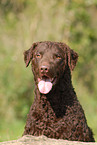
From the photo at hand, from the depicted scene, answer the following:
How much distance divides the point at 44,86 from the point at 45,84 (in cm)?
4

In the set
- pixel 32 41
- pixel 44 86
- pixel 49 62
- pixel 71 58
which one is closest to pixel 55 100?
pixel 44 86

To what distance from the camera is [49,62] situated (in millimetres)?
4859

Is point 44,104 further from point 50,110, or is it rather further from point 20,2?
point 20,2

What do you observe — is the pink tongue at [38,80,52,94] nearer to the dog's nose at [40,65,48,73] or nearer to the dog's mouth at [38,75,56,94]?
the dog's mouth at [38,75,56,94]

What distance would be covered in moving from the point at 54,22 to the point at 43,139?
1207cm

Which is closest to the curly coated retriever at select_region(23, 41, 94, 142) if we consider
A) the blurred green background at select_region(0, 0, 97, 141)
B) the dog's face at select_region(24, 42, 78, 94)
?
the dog's face at select_region(24, 42, 78, 94)

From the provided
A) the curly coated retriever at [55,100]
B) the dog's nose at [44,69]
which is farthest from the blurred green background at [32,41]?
the dog's nose at [44,69]

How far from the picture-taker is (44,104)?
5.10m

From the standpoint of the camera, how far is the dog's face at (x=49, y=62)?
4.79 metres

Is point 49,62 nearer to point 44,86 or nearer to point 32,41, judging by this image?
point 44,86

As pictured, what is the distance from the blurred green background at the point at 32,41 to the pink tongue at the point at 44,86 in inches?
200

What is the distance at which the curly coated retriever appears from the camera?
4.74m

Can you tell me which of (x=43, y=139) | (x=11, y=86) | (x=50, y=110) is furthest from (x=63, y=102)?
(x=11, y=86)

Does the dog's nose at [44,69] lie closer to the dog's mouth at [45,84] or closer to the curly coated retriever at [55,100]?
the curly coated retriever at [55,100]
